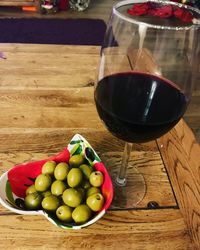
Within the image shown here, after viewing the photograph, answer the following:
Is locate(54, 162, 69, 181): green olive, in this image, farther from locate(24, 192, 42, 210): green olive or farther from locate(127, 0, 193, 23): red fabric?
locate(127, 0, 193, 23): red fabric

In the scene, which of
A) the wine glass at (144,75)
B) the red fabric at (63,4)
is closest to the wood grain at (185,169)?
the wine glass at (144,75)

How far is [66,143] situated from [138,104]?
0.78 feet

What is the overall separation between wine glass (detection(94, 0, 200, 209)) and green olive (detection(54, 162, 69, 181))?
100mm

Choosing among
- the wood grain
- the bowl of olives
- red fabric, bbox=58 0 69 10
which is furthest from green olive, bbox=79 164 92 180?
red fabric, bbox=58 0 69 10

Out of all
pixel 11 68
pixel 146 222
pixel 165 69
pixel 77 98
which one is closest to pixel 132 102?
pixel 165 69

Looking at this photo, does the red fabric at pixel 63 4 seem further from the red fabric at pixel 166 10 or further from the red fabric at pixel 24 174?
the red fabric at pixel 24 174

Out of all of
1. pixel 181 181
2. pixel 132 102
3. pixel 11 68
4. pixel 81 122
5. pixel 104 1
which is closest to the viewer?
pixel 132 102

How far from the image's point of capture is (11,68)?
88cm

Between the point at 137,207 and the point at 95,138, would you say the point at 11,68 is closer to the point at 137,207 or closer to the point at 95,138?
the point at 95,138

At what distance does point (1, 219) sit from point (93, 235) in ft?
0.48

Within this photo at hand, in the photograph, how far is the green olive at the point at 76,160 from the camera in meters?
0.55

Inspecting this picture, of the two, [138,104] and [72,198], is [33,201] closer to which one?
[72,198]

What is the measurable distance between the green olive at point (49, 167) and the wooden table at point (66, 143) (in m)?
0.07

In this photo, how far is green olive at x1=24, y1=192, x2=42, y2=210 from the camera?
492 millimetres
